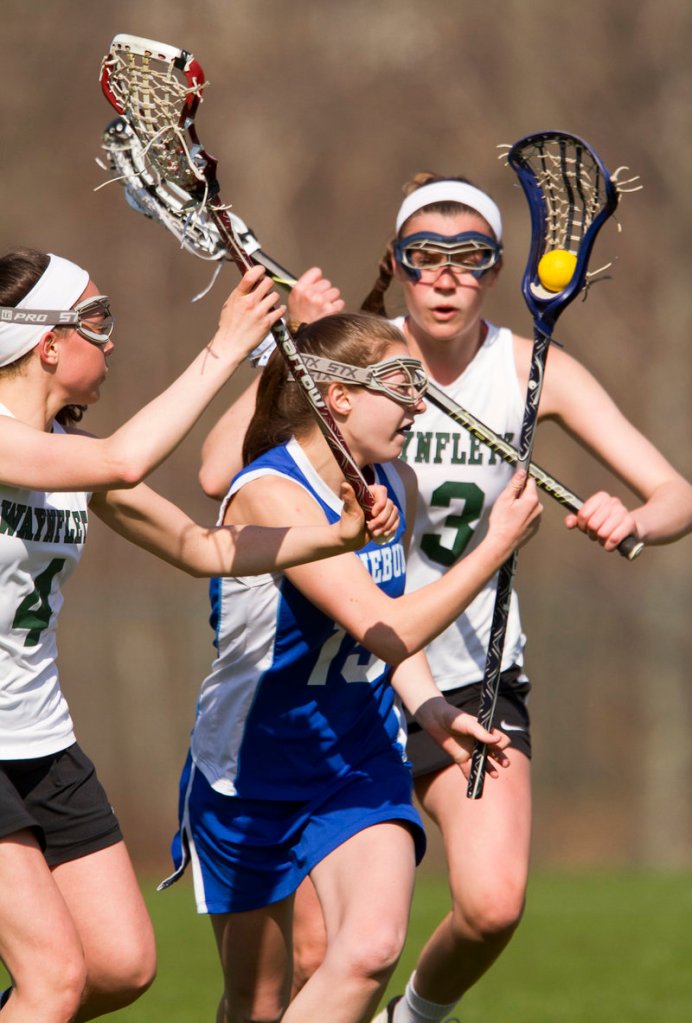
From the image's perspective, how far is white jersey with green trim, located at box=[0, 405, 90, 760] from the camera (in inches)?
159

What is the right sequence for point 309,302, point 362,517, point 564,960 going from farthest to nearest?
point 564,960 < point 309,302 < point 362,517

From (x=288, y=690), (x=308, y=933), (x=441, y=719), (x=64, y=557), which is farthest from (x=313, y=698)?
(x=64, y=557)

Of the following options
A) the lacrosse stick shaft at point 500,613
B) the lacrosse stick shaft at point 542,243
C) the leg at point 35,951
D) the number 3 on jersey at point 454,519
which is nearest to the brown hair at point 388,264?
the number 3 on jersey at point 454,519

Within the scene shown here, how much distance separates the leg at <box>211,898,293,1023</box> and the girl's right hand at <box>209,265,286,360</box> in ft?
5.16

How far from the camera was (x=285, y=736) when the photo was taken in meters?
4.46

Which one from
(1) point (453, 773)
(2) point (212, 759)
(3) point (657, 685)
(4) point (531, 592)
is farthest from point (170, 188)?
(3) point (657, 685)

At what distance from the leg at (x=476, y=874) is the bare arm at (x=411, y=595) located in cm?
81

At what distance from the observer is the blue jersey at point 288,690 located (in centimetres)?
445

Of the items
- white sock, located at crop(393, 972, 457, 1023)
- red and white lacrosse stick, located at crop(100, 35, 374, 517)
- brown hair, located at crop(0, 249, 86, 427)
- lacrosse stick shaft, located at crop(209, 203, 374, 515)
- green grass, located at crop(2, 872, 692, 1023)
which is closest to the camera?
red and white lacrosse stick, located at crop(100, 35, 374, 517)

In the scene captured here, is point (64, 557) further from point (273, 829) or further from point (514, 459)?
point (514, 459)

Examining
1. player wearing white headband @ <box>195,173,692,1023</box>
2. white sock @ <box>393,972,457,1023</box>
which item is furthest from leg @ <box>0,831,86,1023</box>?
white sock @ <box>393,972,457,1023</box>

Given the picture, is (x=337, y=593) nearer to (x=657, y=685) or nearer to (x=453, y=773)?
(x=453, y=773)

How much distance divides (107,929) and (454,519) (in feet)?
5.36

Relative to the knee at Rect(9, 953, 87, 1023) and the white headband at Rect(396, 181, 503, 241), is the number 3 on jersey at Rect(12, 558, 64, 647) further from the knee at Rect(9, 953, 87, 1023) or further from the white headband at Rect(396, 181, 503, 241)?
the white headband at Rect(396, 181, 503, 241)
